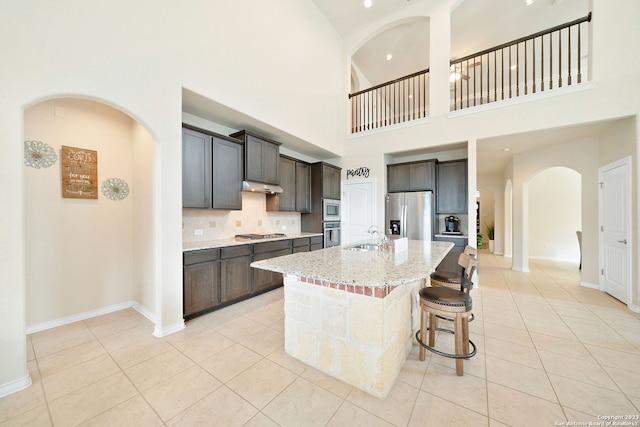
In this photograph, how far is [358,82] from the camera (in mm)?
6852

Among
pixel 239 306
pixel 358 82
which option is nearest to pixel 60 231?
pixel 239 306

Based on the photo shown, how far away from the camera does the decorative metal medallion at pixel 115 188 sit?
121 inches

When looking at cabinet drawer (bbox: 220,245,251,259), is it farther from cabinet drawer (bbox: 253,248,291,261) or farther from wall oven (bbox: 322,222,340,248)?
wall oven (bbox: 322,222,340,248)

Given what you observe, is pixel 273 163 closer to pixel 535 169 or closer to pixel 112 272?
pixel 112 272

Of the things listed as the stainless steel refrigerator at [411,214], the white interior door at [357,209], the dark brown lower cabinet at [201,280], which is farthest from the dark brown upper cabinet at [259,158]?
the stainless steel refrigerator at [411,214]

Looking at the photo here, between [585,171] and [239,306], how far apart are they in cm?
626

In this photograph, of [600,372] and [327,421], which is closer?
[327,421]

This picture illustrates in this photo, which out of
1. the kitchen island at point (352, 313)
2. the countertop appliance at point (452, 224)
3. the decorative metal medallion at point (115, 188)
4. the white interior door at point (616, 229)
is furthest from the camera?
the countertop appliance at point (452, 224)

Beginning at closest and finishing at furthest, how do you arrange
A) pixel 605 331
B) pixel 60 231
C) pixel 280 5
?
pixel 605 331 → pixel 60 231 → pixel 280 5

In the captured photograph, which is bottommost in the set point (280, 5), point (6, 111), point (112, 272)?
point (112, 272)

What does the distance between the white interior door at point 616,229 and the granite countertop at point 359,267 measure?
130 inches

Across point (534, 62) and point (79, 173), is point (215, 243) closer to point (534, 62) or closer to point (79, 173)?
point (79, 173)

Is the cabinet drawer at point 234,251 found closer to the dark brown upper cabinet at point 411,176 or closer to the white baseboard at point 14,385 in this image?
the white baseboard at point 14,385

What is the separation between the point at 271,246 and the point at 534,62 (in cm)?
522
